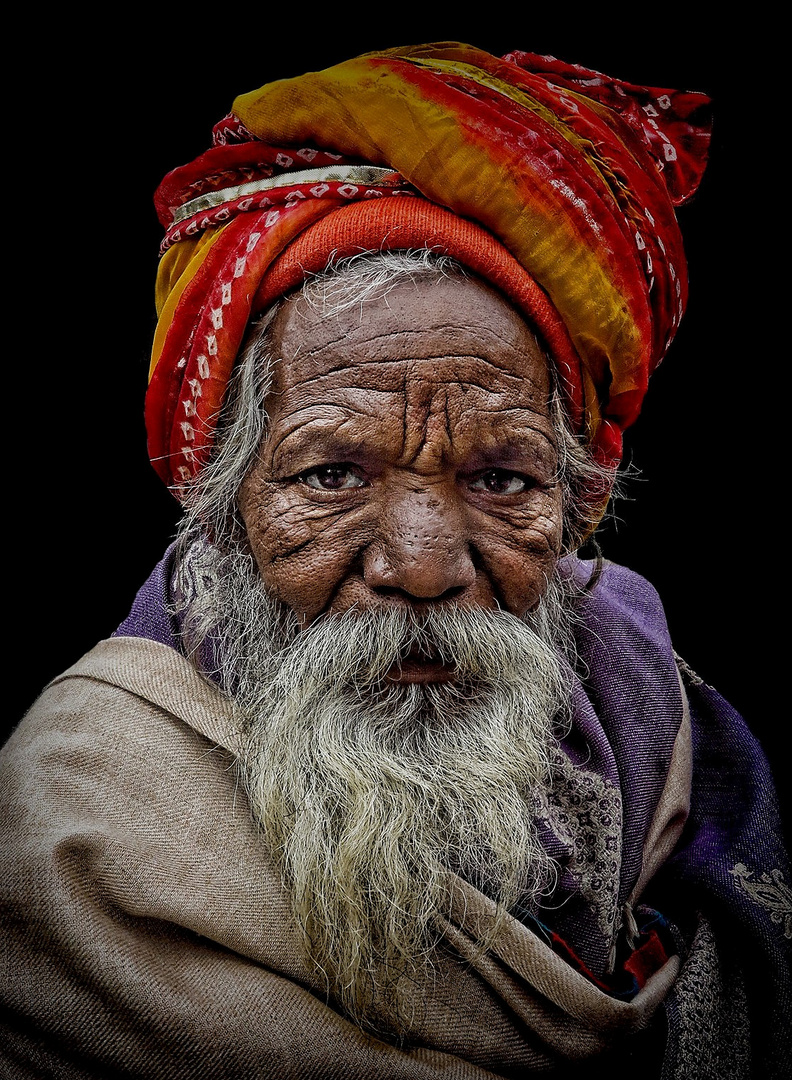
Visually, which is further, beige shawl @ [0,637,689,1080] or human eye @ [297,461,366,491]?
human eye @ [297,461,366,491]

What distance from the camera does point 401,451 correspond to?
1762mm

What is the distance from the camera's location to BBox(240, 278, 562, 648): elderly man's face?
175cm

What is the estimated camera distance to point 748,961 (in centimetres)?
210

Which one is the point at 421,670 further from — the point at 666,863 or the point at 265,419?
the point at 666,863

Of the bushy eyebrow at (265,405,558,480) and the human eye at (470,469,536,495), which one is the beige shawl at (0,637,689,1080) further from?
the human eye at (470,469,536,495)

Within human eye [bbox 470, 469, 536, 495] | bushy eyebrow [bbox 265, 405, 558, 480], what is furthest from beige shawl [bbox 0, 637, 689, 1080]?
human eye [bbox 470, 469, 536, 495]

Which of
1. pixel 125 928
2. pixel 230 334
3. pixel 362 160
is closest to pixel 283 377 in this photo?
pixel 230 334

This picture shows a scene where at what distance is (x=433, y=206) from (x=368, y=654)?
0.98 m

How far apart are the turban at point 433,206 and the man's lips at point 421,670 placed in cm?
68

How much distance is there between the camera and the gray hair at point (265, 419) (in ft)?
5.88

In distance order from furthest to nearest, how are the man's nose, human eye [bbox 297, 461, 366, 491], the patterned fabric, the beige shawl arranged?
1. the patterned fabric
2. human eye [bbox 297, 461, 366, 491]
3. the man's nose
4. the beige shawl

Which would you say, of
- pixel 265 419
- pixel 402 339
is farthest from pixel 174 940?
pixel 402 339

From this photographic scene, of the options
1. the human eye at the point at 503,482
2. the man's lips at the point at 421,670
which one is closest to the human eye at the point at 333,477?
the human eye at the point at 503,482

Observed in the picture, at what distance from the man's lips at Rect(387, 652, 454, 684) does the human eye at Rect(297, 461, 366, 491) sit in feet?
1.30
